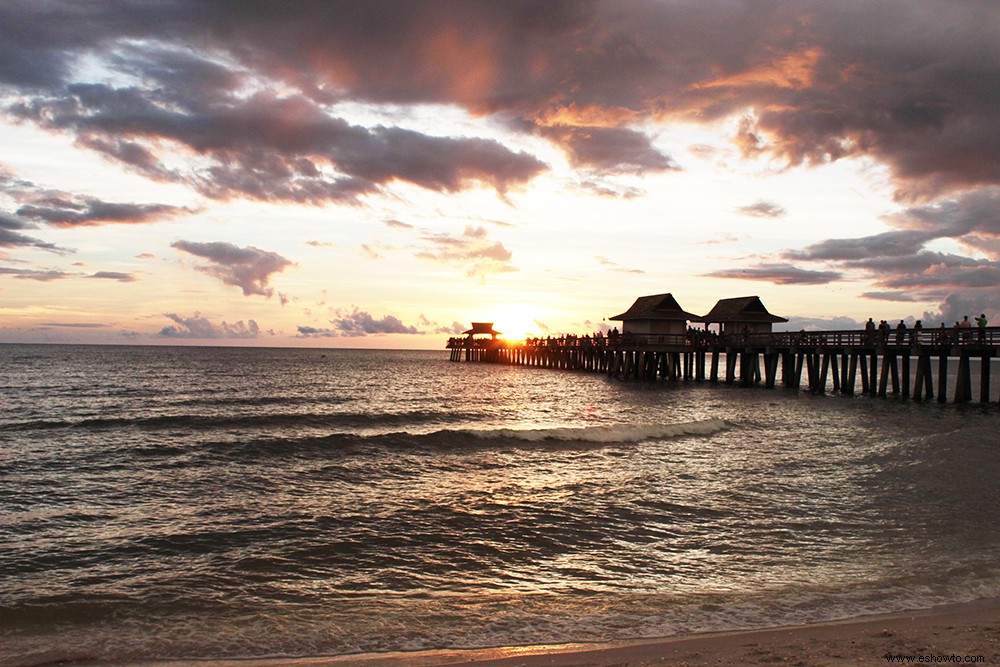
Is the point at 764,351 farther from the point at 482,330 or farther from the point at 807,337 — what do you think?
the point at 482,330

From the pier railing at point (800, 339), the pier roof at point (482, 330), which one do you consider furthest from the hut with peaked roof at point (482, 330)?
the pier railing at point (800, 339)

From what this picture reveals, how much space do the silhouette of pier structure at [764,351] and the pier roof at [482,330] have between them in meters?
12.2

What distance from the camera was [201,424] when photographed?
2312 cm

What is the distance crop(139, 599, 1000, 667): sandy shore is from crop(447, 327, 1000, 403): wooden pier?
2516 cm

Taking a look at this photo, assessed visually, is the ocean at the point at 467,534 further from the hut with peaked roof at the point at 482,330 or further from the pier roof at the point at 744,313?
the hut with peaked roof at the point at 482,330

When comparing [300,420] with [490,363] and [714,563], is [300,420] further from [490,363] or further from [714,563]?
[490,363]

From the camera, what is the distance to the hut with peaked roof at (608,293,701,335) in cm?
4600

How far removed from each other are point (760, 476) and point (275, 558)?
32.0 feet

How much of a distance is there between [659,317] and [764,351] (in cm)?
792

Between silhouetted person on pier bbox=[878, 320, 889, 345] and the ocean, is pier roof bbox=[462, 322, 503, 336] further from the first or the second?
the ocean

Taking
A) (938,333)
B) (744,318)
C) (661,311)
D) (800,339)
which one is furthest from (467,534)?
(744,318)

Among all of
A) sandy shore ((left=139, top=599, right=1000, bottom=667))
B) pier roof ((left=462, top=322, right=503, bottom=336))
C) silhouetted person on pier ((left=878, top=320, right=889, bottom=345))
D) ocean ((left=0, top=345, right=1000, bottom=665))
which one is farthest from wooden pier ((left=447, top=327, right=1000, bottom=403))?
sandy shore ((left=139, top=599, right=1000, bottom=667))

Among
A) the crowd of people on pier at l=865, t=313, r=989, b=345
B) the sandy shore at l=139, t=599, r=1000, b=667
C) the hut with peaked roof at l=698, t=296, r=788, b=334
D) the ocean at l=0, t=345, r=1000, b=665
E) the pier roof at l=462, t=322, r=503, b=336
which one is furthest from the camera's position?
the pier roof at l=462, t=322, r=503, b=336

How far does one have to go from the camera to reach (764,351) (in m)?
40.1
